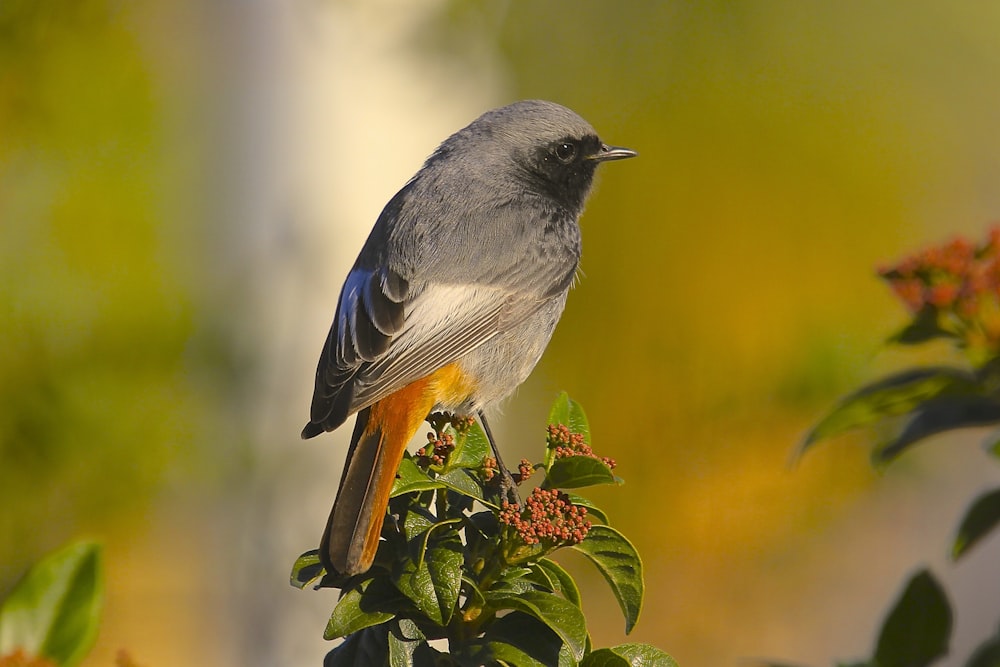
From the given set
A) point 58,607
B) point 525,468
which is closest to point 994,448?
point 525,468

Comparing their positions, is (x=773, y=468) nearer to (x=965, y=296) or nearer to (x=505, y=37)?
(x=505, y=37)

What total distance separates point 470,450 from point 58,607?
2.87ft

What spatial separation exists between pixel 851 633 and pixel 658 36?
5.11m

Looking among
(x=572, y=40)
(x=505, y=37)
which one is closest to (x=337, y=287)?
(x=505, y=37)

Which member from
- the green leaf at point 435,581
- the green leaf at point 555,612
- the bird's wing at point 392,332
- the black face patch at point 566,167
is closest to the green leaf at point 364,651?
the green leaf at point 435,581

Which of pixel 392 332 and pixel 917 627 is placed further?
pixel 392 332

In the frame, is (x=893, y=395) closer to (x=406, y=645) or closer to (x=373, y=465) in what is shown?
(x=406, y=645)

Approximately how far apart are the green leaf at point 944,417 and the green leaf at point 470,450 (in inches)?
36.7

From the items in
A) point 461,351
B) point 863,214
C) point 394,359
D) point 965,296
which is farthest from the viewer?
point 863,214

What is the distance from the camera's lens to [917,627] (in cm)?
167

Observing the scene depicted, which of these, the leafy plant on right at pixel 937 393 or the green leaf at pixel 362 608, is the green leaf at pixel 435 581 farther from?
the leafy plant on right at pixel 937 393

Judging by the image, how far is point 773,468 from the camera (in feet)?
25.4

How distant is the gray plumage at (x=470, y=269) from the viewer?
291 cm

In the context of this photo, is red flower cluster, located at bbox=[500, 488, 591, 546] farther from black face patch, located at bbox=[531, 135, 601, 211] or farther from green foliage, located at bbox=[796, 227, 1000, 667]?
black face patch, located at bbox=[531, 135, 601, 211]
